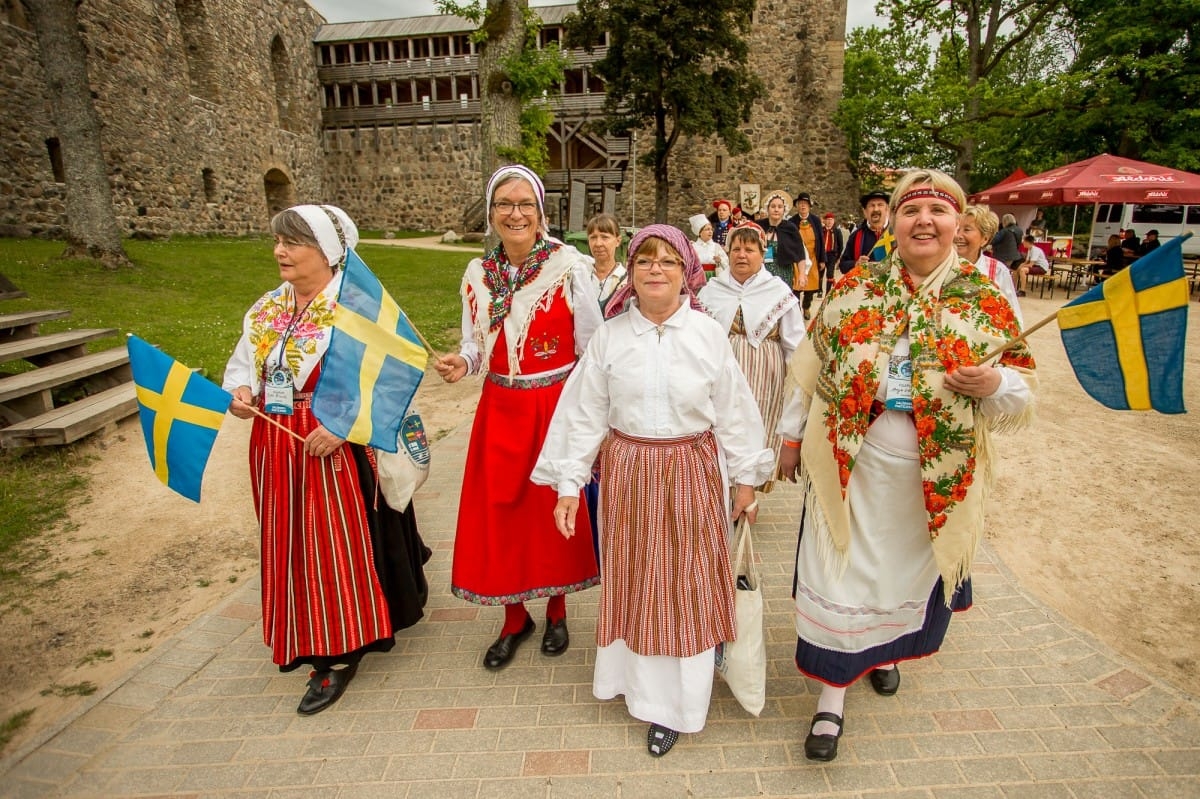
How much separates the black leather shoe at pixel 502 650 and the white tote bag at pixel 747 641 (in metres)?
1.04

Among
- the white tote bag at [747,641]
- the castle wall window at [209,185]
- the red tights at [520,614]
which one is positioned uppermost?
the castle wall window at [209,185]

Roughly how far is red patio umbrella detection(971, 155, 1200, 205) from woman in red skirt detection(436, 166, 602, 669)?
13.2 m

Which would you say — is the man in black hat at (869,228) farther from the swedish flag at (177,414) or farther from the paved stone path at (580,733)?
the swedish flag at (177,414)

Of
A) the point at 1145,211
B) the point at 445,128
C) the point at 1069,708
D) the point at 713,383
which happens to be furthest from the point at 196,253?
the point at 1145,211

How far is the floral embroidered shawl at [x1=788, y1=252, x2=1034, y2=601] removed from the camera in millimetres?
2193

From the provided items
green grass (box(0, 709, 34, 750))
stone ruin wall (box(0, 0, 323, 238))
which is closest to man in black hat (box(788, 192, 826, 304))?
green grass (box(0, 709, 34, 750))

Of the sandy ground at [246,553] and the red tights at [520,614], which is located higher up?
the red tights at [520,614]

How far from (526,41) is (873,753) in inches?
390

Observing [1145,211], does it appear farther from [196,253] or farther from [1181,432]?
[196,253]

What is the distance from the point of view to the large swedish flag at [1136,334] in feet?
6.10

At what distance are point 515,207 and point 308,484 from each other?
140 centimetres

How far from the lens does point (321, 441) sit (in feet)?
8.38

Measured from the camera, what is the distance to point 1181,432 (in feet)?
19.9

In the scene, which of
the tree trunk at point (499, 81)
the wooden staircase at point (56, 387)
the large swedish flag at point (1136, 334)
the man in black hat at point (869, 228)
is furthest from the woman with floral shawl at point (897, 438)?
the tree trunk at point (499, 81)
